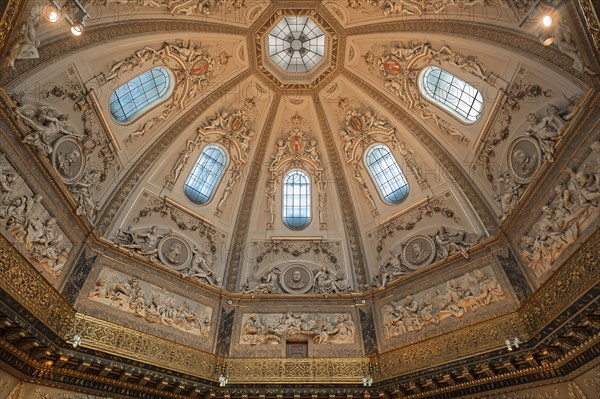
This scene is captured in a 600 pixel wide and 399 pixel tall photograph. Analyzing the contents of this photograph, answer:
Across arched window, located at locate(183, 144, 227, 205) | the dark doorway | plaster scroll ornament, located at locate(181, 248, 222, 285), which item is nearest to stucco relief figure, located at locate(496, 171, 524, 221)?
the dark doorway

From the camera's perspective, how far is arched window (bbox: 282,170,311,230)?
1958cm

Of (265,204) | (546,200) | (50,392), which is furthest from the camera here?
(265,204)

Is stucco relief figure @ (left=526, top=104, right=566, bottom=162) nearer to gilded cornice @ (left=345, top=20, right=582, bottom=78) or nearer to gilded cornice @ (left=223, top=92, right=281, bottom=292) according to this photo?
gilded cornice @ (left=345, top=20, right=582, bottom=78)

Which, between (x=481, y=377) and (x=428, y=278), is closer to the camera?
(x=481, y=377)

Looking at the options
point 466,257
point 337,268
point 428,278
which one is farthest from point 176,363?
point 466,257

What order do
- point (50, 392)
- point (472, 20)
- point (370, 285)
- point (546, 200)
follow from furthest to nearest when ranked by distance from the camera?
point (370, 285) < point (472, 20) < point (546, 200) < point (50, 392)

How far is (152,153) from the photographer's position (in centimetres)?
1734

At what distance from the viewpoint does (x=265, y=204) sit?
64.8 feet

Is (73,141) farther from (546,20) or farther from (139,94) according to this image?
(546,20)

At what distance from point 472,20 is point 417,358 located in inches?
455

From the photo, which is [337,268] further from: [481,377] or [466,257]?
[481,377]

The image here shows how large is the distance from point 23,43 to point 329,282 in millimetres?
13117

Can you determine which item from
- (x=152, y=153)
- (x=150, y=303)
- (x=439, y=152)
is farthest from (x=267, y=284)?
(x=439, y=152)

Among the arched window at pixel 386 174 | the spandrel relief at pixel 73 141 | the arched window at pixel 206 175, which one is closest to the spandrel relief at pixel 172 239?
the arched window at pixel 206 175
